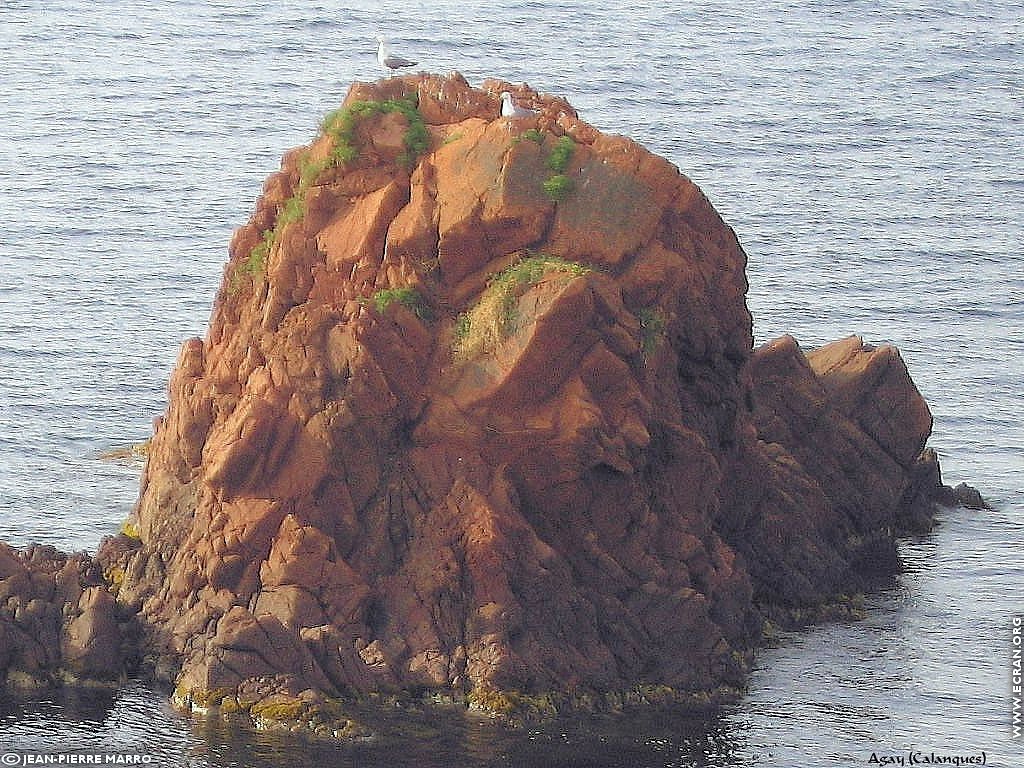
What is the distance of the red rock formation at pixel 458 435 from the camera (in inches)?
2023

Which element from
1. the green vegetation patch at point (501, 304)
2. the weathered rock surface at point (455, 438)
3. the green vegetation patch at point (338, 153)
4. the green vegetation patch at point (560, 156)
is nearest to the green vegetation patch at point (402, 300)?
the weathered rock surface at point (455, 438)

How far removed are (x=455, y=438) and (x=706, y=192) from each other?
143ft

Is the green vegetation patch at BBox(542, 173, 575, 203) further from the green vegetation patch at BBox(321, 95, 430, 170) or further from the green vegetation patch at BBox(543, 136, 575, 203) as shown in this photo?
the green vegetation patch at BBox(321, 95, 430, 170)

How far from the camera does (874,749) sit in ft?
165

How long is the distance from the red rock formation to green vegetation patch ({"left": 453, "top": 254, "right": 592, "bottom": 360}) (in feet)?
0.18

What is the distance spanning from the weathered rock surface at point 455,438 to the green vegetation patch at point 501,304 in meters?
0.07

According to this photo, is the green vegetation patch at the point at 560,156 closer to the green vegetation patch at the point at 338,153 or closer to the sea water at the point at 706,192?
the green vegetation patch at the point at 338,153

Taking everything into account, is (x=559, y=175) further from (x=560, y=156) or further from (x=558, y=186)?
(x=560, y=156)

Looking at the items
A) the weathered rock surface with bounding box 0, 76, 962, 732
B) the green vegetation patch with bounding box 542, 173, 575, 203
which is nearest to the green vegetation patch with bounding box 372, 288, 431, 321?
the weathered rock surface with bounding box 0, 76, 962, 732

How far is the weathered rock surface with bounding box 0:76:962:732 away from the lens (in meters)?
51.3

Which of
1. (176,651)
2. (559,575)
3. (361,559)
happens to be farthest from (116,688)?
(559,575)

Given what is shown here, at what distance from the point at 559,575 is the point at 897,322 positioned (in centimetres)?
3436

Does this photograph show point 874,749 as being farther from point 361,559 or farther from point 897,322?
point 897,322

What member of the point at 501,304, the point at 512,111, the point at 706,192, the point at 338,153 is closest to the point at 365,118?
the point at 338,153
